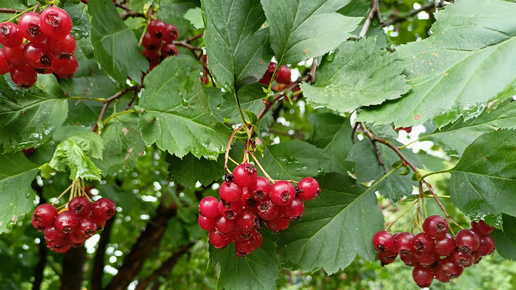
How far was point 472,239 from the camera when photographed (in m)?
1.13

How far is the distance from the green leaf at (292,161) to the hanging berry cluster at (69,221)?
0.59m

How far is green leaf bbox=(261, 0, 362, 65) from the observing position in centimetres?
108

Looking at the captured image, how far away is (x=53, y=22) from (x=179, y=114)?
416mm

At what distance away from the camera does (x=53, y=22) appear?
3.24 feet

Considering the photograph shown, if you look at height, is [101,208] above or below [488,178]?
below

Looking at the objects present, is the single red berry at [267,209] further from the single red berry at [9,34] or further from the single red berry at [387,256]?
the single red berry at [9,34]

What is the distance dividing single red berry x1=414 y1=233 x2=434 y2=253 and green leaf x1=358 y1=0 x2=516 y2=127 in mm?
Answer: 433

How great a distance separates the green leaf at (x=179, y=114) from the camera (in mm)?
1115

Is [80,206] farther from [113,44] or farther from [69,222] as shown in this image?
[113,44]

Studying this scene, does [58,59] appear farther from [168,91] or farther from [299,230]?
[299,230]

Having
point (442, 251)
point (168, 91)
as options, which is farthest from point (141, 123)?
point (442, 251)

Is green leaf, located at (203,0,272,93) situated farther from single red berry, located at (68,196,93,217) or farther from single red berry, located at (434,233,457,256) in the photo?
single red berry, located at (434,233,457,256)

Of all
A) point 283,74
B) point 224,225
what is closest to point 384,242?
point 224,225

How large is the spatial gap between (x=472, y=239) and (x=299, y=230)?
0.53 m
